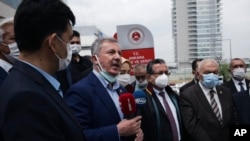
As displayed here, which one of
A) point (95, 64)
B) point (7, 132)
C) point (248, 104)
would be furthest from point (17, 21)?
point (248, 104)

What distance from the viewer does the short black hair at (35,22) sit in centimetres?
184

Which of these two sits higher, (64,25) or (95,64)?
(64,25)

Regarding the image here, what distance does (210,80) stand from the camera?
5.20 meters

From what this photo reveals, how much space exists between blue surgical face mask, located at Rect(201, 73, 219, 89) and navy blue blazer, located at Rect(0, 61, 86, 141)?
3.61 metres

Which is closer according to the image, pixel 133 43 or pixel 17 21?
pixel 17 21

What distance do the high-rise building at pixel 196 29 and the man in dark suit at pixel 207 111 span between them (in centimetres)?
12745

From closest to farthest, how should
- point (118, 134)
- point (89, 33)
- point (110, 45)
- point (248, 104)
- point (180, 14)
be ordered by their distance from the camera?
point (118, 134)
point (110, 45)
point (248, 104)
point (89, 33)
point (180, 14)

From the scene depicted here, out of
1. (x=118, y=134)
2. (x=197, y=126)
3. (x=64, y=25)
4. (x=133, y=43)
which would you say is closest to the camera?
(x=64, y=25)

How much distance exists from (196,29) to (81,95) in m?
147

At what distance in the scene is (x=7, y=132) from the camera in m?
1.59

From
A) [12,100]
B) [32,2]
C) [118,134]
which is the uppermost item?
[32,2]

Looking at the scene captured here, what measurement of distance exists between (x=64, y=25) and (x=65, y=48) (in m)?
0.13

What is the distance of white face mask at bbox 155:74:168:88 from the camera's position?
4.80 metres

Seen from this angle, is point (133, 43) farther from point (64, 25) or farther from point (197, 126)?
point (64, 25)
